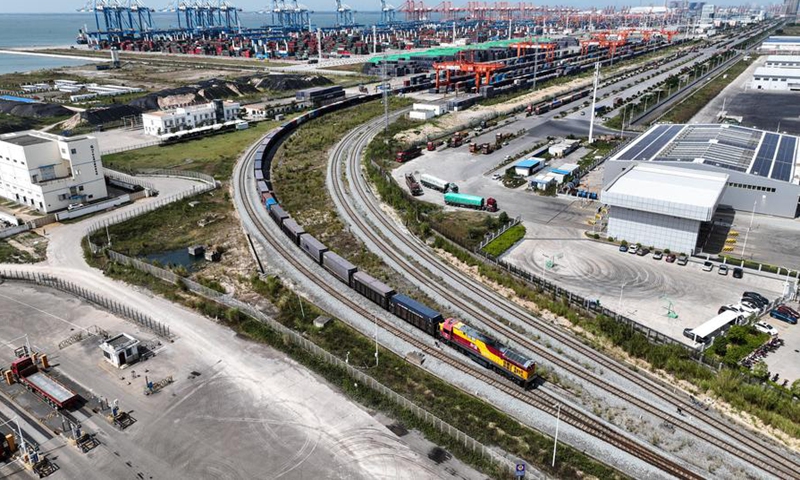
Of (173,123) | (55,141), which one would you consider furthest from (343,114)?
(55,141)

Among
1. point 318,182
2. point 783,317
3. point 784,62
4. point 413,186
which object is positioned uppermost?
point 784,62

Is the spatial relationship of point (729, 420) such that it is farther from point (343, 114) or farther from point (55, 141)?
point (343, 114)

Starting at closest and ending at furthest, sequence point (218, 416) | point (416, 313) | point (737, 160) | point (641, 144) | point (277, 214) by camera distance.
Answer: point (218, 416)
point (416, 313)
point (277, 214)
point (737, 160)
point (641, 144)

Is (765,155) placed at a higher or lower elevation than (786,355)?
higher

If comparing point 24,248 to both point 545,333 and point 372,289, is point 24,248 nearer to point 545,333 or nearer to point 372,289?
point 372,289

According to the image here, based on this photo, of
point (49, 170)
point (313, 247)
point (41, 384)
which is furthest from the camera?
point (49, 170)

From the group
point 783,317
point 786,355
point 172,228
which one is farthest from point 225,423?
point 783,317

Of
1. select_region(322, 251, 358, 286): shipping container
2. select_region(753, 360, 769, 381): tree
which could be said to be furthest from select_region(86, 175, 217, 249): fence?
select_region(753, 360, 769, 381): tree
